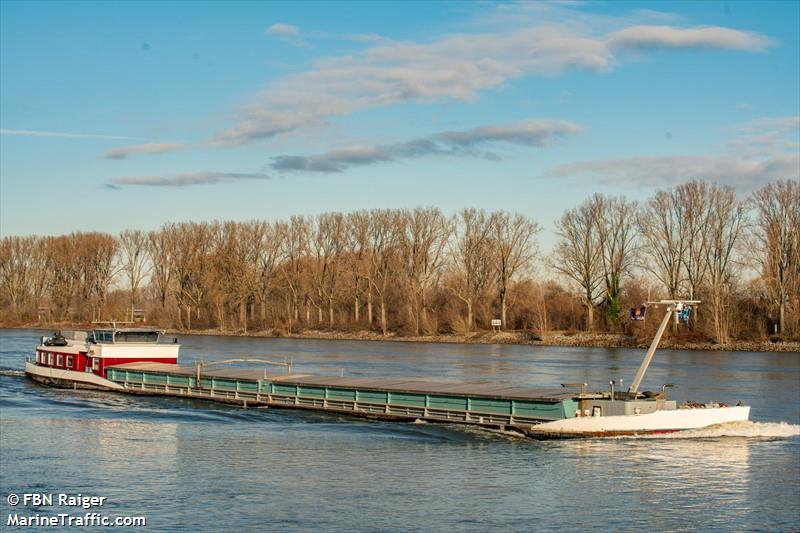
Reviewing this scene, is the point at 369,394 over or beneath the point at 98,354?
beneath

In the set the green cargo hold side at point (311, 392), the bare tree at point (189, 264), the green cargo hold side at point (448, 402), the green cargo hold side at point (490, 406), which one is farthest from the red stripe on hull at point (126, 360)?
the bare tree at point (189, 264)

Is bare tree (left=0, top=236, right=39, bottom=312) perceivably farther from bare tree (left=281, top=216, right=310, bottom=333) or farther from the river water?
the river water

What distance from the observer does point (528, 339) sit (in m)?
98.4

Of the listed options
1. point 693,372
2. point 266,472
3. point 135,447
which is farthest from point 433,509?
point 693,372

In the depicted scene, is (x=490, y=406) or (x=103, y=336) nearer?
(x=490, y=406)

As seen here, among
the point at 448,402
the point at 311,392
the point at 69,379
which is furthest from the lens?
the point at 69,379

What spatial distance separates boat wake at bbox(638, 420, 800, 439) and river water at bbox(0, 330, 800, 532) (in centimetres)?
7

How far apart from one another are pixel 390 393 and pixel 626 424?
10294mm

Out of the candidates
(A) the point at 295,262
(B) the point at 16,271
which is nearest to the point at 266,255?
(A) the point at 295,262

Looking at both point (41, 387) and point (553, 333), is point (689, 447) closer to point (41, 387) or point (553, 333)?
point (41, 387)

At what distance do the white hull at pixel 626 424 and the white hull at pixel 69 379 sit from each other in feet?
88.0

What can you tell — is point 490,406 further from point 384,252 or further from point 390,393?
point 384,252

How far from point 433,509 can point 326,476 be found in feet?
15.4

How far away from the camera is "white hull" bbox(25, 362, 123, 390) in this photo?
164ft
